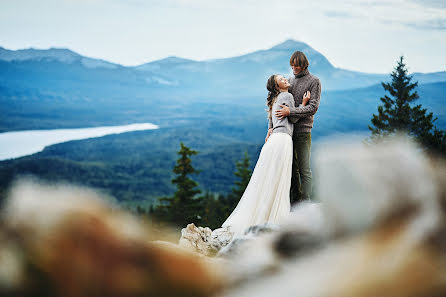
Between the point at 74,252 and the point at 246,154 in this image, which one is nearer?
the point at 74,252

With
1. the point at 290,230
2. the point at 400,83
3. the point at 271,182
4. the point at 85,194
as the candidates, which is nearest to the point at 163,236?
the point at 290,230

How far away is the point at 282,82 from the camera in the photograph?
8188mm

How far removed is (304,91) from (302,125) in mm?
786

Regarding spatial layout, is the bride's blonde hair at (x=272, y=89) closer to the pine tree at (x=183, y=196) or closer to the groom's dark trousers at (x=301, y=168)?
the groom's dark trousers at (x=301, y=168)

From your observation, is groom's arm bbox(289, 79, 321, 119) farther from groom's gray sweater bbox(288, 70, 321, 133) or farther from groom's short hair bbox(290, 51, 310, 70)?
groom's short hair bbox(290, 51, 310, 70)

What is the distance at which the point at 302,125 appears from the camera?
879 centimetres

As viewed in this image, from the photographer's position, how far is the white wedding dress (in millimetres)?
7977

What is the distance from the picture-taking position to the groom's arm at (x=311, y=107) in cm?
813

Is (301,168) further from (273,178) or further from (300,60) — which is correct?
(300,60)

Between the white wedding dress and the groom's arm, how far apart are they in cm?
51

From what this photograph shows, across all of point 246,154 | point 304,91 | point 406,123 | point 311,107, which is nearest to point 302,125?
point 311,107

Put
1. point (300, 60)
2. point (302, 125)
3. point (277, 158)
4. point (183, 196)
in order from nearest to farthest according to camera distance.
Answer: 1. point (277, 158)
2. point (300, 60)
3. point (302, 125)
4. point (183, 196)

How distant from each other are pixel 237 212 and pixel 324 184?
6721mm

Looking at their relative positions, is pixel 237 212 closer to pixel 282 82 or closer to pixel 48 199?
pixel 282 82
